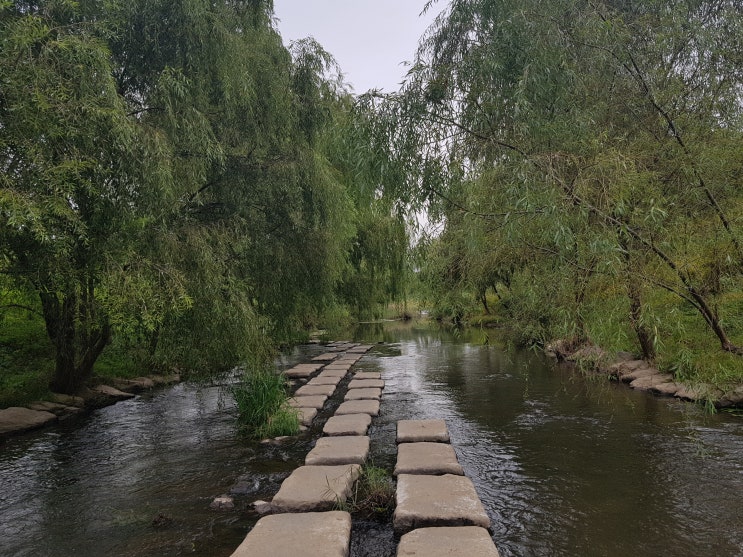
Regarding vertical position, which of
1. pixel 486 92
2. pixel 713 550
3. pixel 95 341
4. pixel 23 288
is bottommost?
pixel 713 550

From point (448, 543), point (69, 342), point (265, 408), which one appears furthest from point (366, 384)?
point (448, 543)

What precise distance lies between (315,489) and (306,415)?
3.16 meters

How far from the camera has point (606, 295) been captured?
4457mm

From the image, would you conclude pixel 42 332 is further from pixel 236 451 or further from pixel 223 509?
pixel 223 509

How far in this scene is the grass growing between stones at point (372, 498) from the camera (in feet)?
14.5

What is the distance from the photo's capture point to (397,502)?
420 cm

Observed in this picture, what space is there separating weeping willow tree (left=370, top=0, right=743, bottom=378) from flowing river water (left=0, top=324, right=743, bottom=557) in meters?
1.32

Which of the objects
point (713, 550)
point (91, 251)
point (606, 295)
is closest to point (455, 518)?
point (713, 550)

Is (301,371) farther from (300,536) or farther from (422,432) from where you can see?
(300,536)

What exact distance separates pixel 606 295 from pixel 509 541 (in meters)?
2.15

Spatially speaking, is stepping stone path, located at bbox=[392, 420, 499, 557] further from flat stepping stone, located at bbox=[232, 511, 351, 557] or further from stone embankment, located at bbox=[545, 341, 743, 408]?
stone embankment, located at bbox=[545, 341, 743, 408]

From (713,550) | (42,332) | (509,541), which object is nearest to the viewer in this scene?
(713,550)

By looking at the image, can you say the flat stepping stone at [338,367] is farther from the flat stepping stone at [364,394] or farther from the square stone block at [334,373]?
the flat stepping stone at [364,394]

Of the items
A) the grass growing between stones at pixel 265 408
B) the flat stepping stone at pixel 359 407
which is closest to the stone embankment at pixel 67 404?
the grass growing between stones at pixel 265 408
